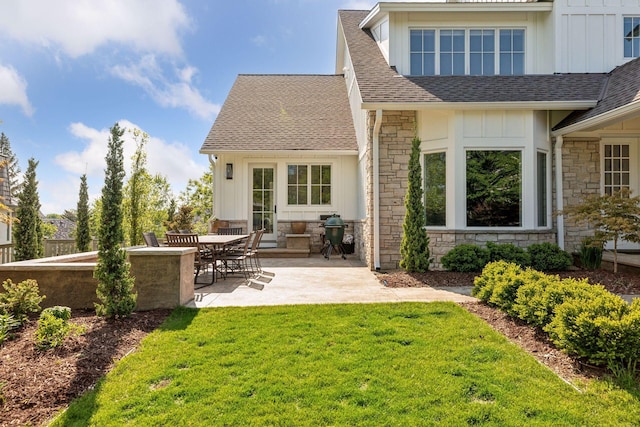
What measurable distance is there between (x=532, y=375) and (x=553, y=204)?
6514 millimetres

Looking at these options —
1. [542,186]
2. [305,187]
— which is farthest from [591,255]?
[305,187]

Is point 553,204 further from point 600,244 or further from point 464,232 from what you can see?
point 464,232

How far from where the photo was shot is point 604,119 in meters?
6.74

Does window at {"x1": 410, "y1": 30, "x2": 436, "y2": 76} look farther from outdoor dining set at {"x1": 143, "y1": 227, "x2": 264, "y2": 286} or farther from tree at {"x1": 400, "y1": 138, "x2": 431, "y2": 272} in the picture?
outdoor dining set at {"x1": 143, "y1": 227, "x2": 264, "y2": 286}

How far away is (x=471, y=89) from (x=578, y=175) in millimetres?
3294

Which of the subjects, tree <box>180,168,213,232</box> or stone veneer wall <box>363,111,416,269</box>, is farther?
tree <box>180,168,213,232</box>

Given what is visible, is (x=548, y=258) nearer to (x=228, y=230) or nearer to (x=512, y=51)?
(x=512, y=51)

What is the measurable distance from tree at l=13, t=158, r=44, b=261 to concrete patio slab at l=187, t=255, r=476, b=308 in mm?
6376

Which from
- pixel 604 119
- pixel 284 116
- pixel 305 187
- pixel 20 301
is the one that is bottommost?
pixel 20 301

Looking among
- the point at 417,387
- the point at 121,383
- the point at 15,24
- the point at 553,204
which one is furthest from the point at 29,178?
the point at 553,204

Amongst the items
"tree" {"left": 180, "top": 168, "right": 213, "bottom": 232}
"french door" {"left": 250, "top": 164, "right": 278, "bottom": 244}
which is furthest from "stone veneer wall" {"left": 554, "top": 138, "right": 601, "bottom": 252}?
"tree" {"left": 180, "top": 168, "right": 213, "bottom": 232}

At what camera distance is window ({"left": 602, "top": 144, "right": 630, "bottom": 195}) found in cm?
846

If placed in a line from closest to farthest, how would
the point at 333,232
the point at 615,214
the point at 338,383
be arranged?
the point at 338,383 < the point at 615,214 < the point at 333,232

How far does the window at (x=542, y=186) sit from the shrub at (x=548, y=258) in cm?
75
